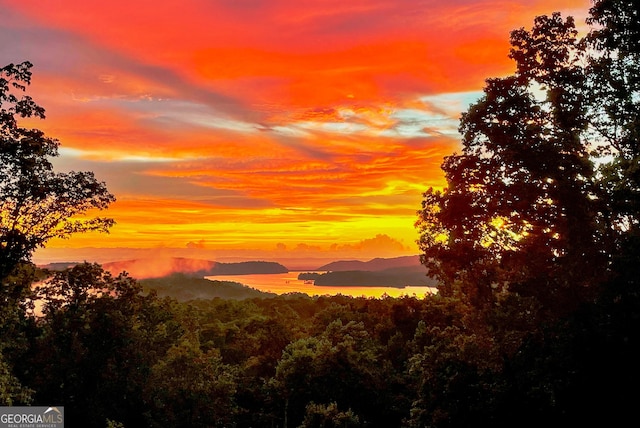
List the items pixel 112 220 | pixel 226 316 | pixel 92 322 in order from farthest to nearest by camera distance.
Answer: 1. pixel 226 316
2. pixel 92 322
3. pixel 112 220

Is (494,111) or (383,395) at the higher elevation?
(494,111)

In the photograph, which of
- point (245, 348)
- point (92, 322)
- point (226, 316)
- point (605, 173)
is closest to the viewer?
point (605, 173)

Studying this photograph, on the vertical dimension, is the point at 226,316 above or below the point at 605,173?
below

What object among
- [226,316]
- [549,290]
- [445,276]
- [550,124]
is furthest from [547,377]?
[226,316]

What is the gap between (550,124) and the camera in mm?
17219

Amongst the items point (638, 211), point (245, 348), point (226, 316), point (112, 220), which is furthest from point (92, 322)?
point (226, 316)

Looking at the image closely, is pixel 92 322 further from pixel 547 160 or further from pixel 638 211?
pixel 638 211

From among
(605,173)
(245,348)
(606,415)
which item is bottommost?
(245,348)

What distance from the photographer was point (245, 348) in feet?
178

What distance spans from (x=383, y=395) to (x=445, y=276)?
15570 mm

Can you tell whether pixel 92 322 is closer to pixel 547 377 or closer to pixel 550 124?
pixel 547 377

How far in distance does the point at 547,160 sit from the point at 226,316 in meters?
71.2

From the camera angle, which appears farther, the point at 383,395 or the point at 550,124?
the point at 383,395

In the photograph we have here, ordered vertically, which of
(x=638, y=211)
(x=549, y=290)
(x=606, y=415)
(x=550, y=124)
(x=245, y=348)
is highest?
(x=550, y=124)
